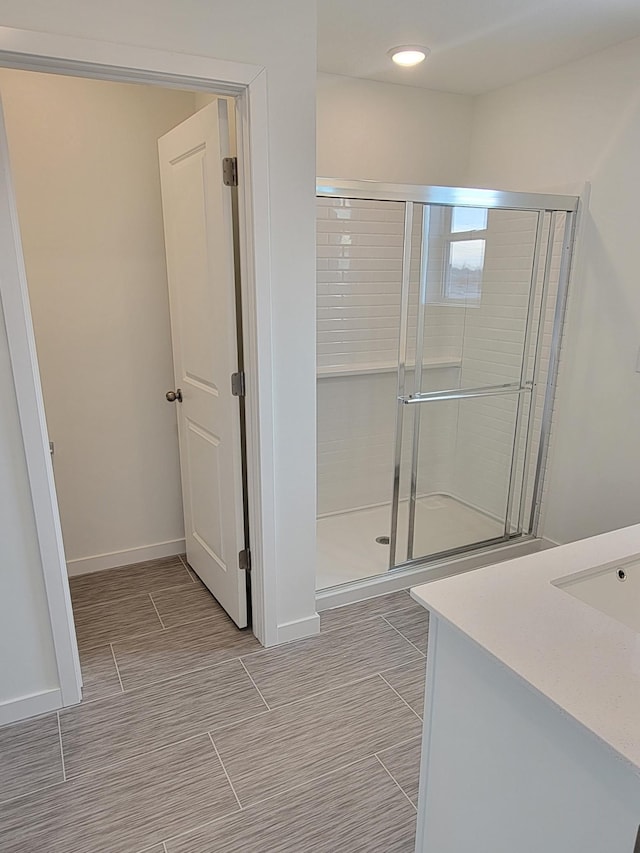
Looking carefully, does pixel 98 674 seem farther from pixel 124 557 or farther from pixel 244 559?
pixel 124 557

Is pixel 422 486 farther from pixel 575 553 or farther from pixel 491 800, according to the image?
pixel 491 800

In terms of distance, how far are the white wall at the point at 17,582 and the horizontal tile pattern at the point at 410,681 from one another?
4.08 ft

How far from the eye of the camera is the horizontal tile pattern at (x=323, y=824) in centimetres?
151

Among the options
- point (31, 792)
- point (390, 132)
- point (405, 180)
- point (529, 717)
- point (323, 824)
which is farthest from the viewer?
point (405, 180)

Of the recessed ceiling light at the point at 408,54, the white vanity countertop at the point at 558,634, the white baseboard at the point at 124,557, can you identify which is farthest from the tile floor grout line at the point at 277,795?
the recessed ceiling light at the point at 408,54

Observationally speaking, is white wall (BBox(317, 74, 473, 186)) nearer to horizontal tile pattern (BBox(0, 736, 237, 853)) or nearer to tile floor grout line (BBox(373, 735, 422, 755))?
tile floor grout line (BBox(373, 735, 422, 755))

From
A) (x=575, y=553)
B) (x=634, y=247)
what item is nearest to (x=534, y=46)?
(x=634, y=247)

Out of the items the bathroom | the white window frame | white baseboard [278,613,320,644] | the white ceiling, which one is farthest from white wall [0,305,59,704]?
the white window frame

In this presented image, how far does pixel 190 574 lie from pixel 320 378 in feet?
4.23

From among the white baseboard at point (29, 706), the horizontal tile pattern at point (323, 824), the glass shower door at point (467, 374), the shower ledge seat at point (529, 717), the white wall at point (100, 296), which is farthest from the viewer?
the glass shower door at point (467, 374)

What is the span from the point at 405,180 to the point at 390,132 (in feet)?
0.86

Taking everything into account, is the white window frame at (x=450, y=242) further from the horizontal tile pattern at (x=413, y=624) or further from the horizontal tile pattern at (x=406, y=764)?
the horizontal tile pattern at (x=406, y=764)

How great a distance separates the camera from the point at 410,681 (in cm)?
214

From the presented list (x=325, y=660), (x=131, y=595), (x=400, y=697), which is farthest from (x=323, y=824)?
(x=131, y=595)
